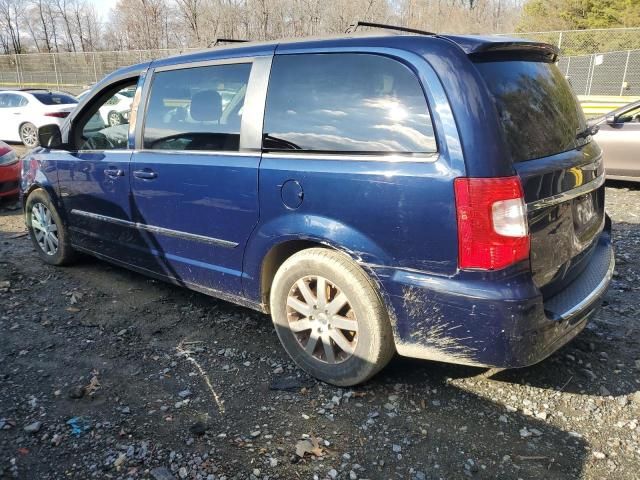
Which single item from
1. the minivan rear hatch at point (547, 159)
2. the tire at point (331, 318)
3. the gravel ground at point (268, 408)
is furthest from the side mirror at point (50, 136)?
the minivan rear hatch at point (547, 159)

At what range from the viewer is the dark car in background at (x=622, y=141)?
725cm

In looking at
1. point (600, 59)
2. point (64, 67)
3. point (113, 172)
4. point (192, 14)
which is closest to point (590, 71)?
point (600, 59)

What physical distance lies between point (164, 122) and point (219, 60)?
2.07 ft

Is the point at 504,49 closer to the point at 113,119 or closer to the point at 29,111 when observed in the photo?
the point at 113,119

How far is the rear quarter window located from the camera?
8.39 feet

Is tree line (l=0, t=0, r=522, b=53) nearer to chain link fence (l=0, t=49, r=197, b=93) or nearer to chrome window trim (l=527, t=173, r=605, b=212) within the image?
chain link fence (l=0, t=49, r=197, b=93)

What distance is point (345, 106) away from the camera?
2779 mm

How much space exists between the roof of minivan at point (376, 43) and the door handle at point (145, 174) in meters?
0.85

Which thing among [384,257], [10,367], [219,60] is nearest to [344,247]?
[384,257]

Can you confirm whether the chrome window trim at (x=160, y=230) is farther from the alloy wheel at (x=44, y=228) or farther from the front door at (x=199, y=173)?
the alloy wheel at (x=44, y=228)

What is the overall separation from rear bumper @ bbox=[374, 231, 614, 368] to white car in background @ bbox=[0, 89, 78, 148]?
12752 millimetres

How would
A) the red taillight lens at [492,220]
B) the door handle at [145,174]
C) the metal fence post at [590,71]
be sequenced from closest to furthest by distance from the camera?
1. the red taillight lens at [492,220]
2. the door handle at [145,174]
3. the metal fence post at [590,71]

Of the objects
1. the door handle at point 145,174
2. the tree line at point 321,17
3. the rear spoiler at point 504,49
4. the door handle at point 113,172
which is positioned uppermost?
the tree line at point 321,17

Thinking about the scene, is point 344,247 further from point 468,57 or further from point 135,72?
point 135,72
